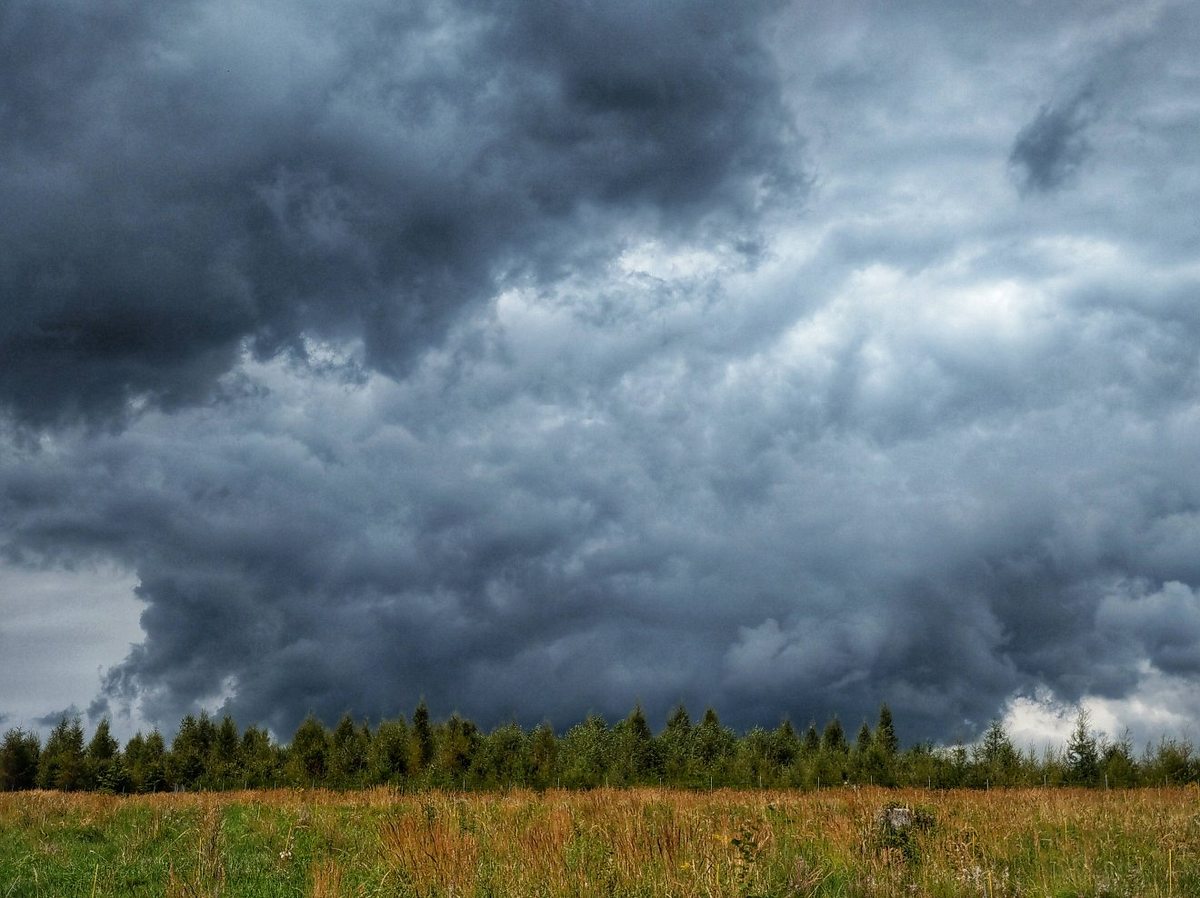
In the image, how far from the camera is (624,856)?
9875 mm

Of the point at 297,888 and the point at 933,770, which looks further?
the point at 933,770

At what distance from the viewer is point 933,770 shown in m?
41.5

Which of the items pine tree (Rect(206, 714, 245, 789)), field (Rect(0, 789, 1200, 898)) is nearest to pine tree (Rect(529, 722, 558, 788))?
pine tree (Rect(206, 714, 245, 789))

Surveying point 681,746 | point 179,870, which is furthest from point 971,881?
point 681,746

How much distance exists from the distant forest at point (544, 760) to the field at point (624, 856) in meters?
24.5

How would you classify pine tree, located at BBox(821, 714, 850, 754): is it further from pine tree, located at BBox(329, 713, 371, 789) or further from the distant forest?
pine tree, located at BBox(329, 713, 371, 789)

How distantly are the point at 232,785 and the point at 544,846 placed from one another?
1926 inches

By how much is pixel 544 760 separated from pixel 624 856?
3760 centimetres

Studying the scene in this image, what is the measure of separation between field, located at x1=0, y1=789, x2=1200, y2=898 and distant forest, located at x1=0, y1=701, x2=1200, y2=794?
24519 millimetres

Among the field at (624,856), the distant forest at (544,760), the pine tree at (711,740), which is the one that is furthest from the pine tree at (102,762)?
the field at (624,856)

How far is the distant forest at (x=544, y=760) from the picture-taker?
42.0 metres

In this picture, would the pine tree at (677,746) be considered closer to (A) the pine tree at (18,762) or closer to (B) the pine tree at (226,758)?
(B) the pine tree at (226,758)

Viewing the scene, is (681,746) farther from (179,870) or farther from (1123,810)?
(179,870)

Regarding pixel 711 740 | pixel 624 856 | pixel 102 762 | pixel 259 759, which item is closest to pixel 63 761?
pixel 102 762
